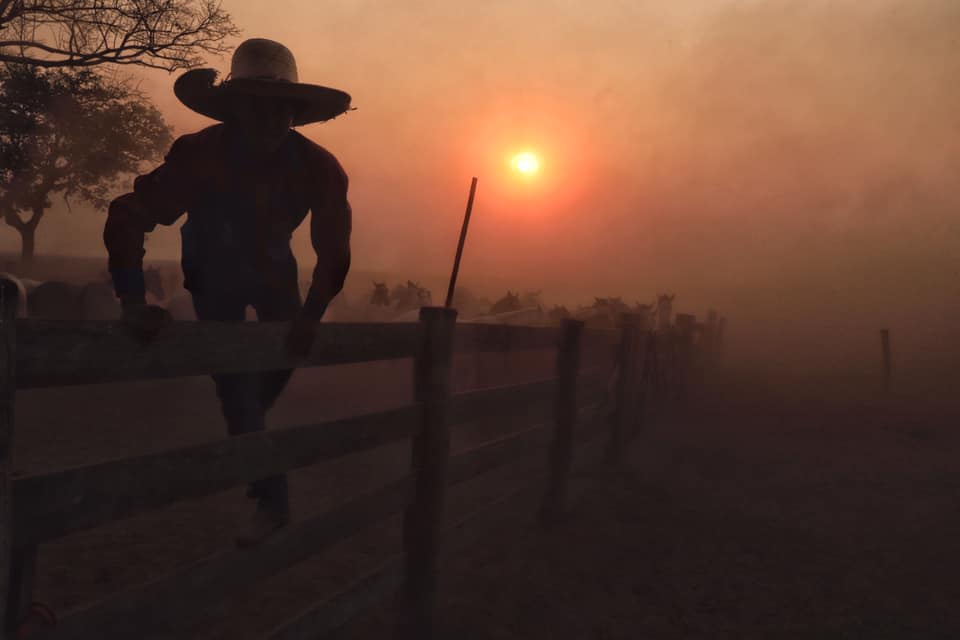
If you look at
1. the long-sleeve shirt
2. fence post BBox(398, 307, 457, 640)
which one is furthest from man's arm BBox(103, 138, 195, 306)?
fence post BBox(398, 307, 457, 640)

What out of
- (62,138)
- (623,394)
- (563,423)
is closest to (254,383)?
(563,423)

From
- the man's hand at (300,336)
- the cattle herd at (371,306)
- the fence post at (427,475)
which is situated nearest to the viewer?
the man's hand at (300,336)

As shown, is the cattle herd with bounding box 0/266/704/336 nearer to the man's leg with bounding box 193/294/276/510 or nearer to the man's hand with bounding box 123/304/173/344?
the man's leg with bounding box 193/294/276/510

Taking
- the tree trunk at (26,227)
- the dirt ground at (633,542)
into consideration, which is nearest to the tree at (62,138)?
the tree trunk at (26,227)

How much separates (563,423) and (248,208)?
3.45 m

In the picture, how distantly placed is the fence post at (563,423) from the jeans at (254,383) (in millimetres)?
2891

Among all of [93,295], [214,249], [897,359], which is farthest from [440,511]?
[897,359]

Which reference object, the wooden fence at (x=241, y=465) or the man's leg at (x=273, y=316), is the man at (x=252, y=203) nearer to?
the man's leg at (x=273, y=316)

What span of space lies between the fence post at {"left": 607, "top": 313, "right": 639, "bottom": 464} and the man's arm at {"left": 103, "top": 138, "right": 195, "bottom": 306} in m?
5.65

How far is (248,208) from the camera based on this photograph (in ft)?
10.2

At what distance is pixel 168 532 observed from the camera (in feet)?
16.9

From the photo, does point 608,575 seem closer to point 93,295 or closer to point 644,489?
point 644,489

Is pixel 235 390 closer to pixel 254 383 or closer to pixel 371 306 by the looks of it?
pixel 254 383

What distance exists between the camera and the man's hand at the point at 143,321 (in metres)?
1.85
